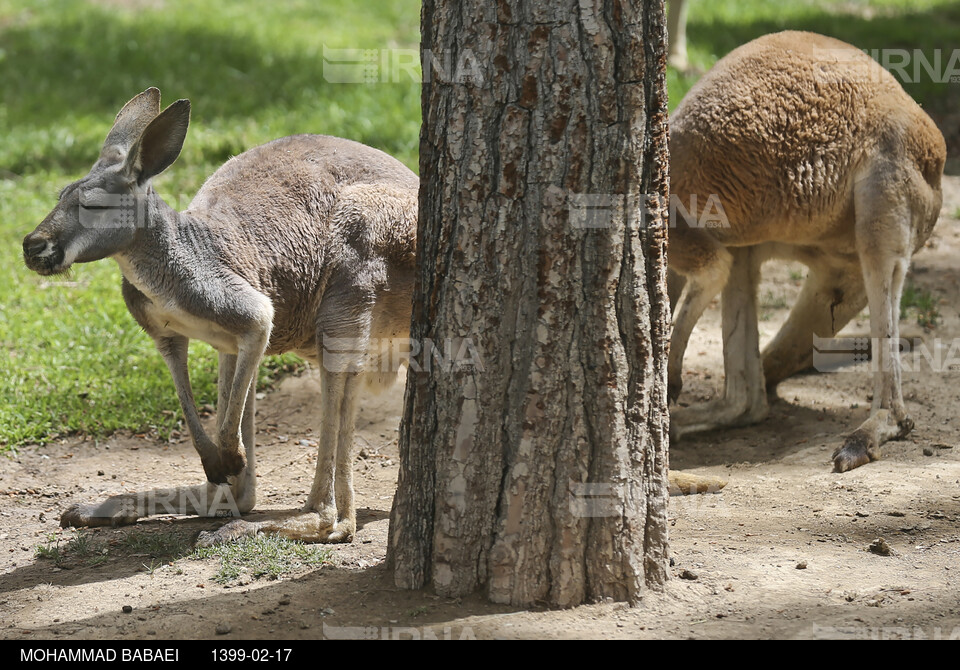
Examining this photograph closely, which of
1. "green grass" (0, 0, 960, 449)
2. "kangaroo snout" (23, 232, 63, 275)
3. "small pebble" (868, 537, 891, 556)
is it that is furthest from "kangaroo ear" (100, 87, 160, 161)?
"small pebble" (868, 537, 891, 556)

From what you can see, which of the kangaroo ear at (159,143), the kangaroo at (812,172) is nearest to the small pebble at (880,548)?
the kangaroo at (812,172)

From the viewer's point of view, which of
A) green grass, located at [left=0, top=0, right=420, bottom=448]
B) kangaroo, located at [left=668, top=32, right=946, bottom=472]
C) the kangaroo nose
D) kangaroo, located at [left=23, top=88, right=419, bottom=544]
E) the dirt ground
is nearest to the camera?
the dirt ground

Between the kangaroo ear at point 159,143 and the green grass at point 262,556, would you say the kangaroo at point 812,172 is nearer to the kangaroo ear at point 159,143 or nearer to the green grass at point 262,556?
the green grass at point 262,556

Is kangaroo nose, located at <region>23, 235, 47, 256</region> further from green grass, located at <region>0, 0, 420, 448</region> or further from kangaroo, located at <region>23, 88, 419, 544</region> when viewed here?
green grass, located at <region>0, 0, 420, 448</region>

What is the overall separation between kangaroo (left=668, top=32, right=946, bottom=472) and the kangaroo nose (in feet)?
9.32

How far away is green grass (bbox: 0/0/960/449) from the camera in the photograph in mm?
5773

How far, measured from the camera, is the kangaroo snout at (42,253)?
3760 mm

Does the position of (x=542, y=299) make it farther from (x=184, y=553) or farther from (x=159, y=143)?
(x=184, y=553)

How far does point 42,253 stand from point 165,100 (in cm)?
577

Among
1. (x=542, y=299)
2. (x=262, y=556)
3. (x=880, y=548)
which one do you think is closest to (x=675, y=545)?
(x=880, y=548)

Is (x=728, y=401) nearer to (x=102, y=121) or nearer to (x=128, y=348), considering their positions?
(x=128, y=348)

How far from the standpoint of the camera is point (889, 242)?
5.04m

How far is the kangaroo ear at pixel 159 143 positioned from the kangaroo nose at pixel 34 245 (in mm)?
412
